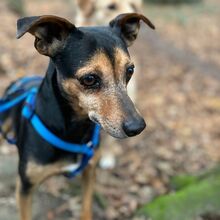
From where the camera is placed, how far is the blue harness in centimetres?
371

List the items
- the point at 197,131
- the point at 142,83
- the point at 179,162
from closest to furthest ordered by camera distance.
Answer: the point at 179,162 → the point at 197,131 → the point at 142,83

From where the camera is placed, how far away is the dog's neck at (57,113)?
353cm

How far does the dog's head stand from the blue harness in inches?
19.6

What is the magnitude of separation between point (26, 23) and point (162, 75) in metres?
6.76

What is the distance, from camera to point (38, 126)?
12.2 feet

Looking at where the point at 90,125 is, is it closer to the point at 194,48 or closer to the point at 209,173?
the point at 209,173

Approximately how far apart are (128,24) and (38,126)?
1161 millimetres

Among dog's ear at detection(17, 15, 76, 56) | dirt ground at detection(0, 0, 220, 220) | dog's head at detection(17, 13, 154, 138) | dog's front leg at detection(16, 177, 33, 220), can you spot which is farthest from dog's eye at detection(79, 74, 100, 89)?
dirt ground at detection(0, 0, 220, 220)

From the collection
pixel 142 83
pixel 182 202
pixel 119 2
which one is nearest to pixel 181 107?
pixel 142 83

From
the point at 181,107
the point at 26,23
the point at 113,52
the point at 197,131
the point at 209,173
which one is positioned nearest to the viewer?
the point at 26,23

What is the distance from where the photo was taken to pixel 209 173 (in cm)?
516

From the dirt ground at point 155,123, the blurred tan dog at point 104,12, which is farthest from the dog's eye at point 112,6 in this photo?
the dirt ground at point 155,123

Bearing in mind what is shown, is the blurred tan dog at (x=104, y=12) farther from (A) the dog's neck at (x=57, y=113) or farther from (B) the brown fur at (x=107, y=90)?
(B) the brown fur at (x=107, y=90)

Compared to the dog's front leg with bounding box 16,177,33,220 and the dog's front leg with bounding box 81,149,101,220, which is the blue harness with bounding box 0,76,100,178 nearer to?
the dog's front leg with bounding box 81,149,101,220
